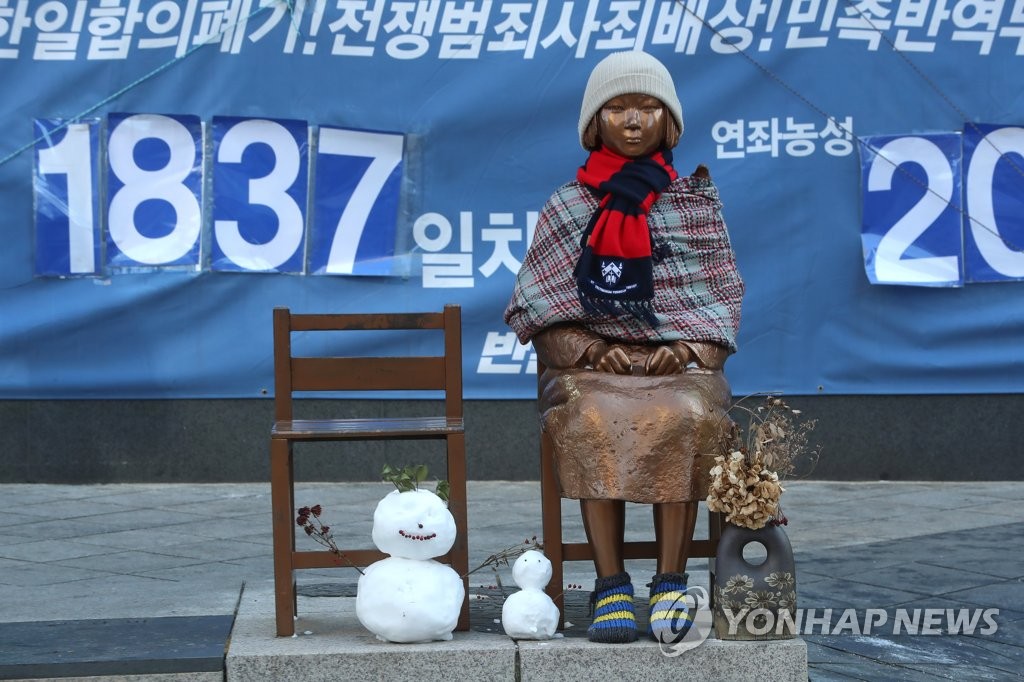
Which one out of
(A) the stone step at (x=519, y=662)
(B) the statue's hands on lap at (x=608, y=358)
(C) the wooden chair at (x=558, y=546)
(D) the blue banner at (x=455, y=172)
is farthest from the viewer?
(D) the blue banner at (x=455, y=172)

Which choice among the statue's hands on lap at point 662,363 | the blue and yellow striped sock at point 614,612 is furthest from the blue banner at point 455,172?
Result: the blue and yellow striped sock at point 614,612

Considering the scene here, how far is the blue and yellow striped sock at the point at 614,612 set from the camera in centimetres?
390

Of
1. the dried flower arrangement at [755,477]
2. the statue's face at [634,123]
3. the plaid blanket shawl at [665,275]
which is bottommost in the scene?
the dried flower arrangement at [755,477]

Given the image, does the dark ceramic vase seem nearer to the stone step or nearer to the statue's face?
the stone step

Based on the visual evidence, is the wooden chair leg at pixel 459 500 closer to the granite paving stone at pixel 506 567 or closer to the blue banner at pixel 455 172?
the granite paving stone at pixel 506 567

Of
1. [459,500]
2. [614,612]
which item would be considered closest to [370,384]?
[459,500]

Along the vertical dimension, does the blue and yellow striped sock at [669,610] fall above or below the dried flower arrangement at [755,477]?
below

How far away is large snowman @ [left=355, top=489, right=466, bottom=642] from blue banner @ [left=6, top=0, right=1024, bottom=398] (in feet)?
10.4

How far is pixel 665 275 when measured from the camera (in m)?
4.23

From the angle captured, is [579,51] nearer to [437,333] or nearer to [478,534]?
[437,333]

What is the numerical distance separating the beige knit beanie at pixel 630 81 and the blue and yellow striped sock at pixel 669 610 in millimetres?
1395

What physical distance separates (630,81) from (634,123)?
13 cm

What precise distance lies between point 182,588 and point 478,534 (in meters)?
1.45

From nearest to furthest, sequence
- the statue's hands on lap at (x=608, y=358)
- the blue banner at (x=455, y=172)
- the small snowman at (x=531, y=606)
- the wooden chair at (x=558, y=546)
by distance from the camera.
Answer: the small snowman at (x=531, y=606), the statue's hands on lap at (x=608, y=358), the wooden chair at (x=558, y=546), the blue banner at (x=455, y=172)
